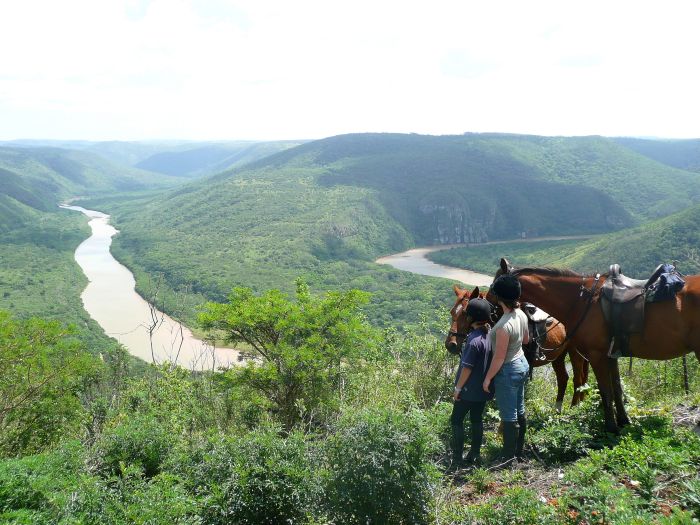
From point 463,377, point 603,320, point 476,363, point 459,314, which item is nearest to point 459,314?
point 459,314

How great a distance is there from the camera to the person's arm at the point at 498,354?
4559 mm

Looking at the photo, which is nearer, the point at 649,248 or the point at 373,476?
the point at 373,476

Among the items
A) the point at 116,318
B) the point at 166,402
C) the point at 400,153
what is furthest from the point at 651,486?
the point at 400,153

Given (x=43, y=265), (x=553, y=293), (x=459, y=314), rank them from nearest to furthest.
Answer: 1. (x=459, y=314)
2. (x=553, y=293)
3. (x=43, y=265)

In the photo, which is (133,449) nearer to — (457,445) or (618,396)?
(457,445)

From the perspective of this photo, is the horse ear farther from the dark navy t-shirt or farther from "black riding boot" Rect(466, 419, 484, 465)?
"black riding boot" Rect(466, 419, 484, 465)

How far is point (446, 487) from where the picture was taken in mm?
4398

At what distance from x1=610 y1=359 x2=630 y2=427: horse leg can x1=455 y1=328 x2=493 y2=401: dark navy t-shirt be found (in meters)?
1.48

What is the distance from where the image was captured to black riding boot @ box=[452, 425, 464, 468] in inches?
195

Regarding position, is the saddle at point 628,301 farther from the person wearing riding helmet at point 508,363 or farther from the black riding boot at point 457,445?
the black riding boot at point 457,445

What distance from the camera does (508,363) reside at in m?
4.75

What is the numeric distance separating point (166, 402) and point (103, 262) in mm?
98382

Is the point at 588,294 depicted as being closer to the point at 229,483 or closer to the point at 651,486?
the point at 651,486

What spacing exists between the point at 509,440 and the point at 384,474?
1.73 m
